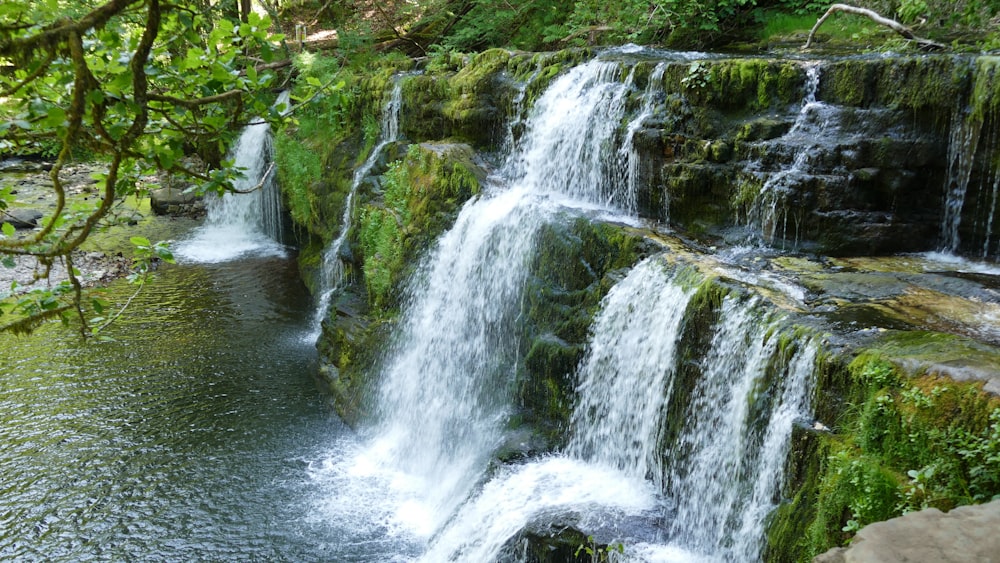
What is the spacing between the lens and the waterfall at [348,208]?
11930 millimetres

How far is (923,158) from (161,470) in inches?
354

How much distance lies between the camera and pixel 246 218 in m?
18.3

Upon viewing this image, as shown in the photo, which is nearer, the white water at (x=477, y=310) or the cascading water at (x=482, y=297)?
the white water at (x=477, y=310)

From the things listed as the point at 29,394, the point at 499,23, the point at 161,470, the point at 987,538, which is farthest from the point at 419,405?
the point at 499,23

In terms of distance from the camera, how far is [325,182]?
1378 cm

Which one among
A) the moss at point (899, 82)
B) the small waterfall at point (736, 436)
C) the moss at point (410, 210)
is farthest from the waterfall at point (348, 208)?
the small waterfall at point (736, 436)

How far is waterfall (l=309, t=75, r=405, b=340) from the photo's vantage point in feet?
39.1

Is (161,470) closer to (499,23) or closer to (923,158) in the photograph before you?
(923,158)

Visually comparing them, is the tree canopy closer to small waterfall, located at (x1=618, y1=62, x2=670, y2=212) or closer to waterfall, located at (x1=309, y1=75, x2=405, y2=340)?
small waterfall, located at (x1=618, y1=62, x2=670, y2=212)

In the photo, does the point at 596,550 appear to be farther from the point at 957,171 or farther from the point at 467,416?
the point at 957,171

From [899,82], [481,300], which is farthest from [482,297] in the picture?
[899,82]

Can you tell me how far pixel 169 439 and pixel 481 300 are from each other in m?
4.37

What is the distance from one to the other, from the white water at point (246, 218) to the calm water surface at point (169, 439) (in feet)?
11.9

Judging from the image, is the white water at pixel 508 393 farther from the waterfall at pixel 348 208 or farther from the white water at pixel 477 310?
the waterfall at pixel 348 208
